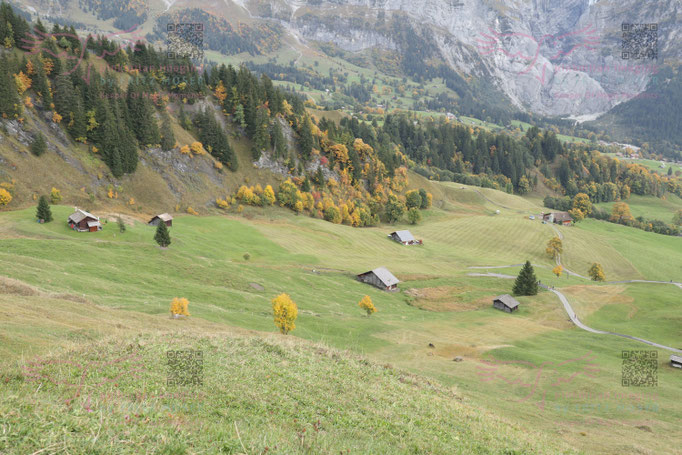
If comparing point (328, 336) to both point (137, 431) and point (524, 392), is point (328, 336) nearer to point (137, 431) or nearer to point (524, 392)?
point (524, 392)

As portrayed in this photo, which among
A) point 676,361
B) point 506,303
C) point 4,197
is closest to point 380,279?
point 506,303

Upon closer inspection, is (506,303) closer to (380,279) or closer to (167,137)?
(380,279)

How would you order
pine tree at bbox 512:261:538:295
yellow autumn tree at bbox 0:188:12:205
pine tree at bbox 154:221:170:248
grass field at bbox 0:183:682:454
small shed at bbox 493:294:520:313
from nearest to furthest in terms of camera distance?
1. grass field at bbox 0:183:682:454
2. pine tree at bbox 154:221:170:248
3. yellow autumn tree at bbox 0:188:12:205
4. small shed at bbox 493:294:520:313
5. pine tree at bbox 512:261:538:295

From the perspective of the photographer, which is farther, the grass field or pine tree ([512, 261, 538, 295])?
pine tree ([512, 261, 538, 295])

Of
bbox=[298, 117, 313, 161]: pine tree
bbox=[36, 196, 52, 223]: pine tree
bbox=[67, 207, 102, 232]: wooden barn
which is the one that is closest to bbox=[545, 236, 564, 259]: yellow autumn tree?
bbox=[298, 117, 313, 161]: pine tree

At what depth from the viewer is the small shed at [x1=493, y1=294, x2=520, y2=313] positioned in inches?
2985

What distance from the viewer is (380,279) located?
82438 mm

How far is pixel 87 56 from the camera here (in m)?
107

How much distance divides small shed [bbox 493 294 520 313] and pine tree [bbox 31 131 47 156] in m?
103

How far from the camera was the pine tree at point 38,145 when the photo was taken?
82.9 m

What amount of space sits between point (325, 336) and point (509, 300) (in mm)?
45880

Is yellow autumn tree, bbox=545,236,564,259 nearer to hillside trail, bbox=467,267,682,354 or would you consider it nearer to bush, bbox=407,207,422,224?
hillside trail, bbox=467,267,682,354

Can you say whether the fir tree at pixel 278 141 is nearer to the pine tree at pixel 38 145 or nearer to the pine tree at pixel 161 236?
the pine tree at pixel 38 145

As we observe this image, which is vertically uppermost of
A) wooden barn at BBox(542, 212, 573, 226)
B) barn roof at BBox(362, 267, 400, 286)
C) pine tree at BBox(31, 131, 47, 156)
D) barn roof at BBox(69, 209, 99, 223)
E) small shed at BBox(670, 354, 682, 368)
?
pine tree at BBox(31, 131, 47, 156)
